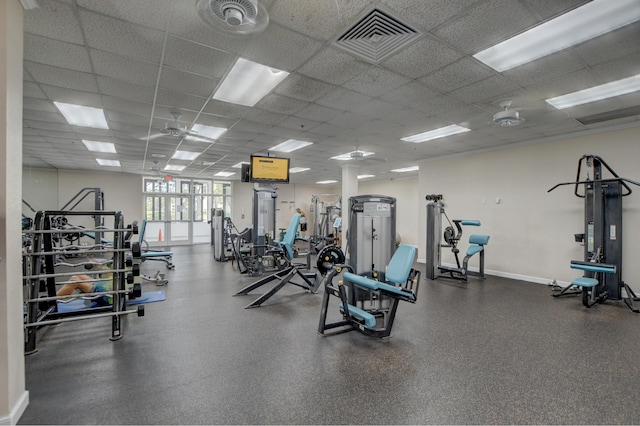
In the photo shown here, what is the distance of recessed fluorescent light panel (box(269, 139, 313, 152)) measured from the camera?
6395mm

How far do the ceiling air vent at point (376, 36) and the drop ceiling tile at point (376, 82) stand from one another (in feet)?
0.98

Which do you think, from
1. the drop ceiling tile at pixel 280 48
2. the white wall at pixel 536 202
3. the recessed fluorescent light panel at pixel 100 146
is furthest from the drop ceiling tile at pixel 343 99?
the recessed fluorescent light panel at pixel 100 146

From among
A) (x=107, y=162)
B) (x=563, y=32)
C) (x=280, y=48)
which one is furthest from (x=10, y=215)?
(x=107, y=162)

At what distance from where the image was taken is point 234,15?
7.04 ft

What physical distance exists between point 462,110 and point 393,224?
6.75 feet

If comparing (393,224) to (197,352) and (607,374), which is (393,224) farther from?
(197,352)

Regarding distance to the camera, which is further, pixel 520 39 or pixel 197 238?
pixel 197 238

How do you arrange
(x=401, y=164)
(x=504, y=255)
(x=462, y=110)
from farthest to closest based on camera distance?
1. (x=401, y=164)
2. (x=504, y=255)
3. (x=462, y=110)

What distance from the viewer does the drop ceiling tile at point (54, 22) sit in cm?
225

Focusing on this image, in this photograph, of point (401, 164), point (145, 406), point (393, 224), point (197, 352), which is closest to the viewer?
point (145, 406)

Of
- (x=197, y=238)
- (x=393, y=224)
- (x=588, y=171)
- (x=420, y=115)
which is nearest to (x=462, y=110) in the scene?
(x=420, y=115)

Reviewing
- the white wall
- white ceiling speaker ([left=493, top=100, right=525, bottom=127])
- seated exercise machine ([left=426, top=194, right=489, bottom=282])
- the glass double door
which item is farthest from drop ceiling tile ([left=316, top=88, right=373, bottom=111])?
the glass double door

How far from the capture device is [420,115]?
461 centimetres

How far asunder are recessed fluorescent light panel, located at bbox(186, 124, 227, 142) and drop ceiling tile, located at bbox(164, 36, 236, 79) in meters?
2.18
